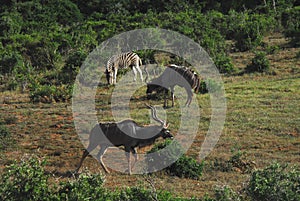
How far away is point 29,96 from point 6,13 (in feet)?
67.2

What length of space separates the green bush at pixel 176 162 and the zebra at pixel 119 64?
357 inches

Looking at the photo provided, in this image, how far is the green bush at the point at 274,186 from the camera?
834 centimetres

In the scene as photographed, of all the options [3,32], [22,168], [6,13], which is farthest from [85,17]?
[22,168]

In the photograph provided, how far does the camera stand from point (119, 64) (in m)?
21.3

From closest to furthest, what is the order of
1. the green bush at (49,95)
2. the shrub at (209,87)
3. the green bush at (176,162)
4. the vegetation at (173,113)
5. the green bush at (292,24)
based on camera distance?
1. the vegetation at (173,113)
2. the green bush at (176,162)
3. the shrub at (209,87)
4. the green bush at (49,95)
5. the green bush at (292,24)

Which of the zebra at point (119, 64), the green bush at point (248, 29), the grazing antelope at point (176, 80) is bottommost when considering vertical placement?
the grazing antelope at point (176, 80)

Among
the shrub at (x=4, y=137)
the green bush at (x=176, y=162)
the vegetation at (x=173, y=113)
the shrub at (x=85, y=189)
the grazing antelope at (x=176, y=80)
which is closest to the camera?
the shrub at (x=85, y=189)

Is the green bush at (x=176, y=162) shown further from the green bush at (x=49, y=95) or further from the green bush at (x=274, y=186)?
the green bush at (x=49, y=95)

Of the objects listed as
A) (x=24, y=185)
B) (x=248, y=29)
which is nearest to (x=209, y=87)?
(x=248, y=29)

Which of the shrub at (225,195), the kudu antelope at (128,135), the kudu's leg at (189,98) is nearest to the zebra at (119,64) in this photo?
the kudu's leg at (189,98)

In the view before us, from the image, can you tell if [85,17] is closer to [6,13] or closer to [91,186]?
[6,13]

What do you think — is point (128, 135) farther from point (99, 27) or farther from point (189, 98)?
point (99, 27)

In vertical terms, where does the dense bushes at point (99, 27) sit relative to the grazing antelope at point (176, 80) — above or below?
above

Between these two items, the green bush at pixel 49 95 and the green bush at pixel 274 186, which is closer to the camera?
the green bush at pixel 274 186
